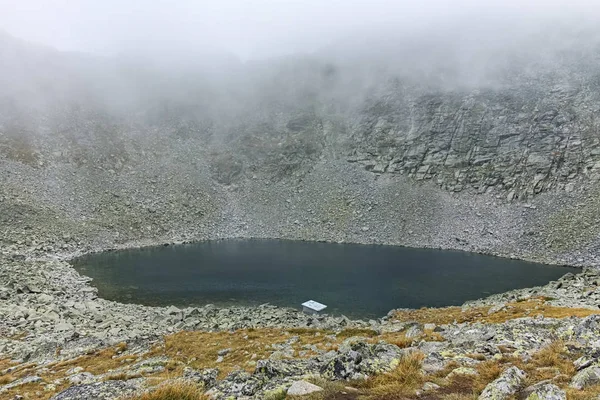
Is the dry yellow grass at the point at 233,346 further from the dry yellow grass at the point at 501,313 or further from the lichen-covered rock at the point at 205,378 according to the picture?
the dry yellow grass at the point at 501,313

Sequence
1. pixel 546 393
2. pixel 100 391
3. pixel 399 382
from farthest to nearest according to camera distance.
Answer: pixel 100 391 < pixel 399 382 < pixel 546 393

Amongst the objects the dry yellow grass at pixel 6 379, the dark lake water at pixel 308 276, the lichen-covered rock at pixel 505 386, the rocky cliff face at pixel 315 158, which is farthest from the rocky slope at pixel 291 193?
the dark lake water at pixel 308 276

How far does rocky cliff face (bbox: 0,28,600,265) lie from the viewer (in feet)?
230

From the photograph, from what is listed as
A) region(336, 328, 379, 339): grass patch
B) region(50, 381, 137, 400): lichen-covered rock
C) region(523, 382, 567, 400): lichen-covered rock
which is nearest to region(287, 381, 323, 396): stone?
region(523, 382, 567, 400): lichen-covered rock

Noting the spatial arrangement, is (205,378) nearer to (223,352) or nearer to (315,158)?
(223,352)

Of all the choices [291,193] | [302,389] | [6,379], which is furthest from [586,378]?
[291,193]

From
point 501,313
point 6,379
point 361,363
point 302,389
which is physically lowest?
point 501,313

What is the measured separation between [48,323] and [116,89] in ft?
347

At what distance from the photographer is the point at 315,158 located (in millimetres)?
102188

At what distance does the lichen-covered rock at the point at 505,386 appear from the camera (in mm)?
7499

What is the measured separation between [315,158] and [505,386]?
95.7 metres

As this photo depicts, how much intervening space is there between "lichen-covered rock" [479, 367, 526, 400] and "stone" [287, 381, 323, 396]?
11.8ft

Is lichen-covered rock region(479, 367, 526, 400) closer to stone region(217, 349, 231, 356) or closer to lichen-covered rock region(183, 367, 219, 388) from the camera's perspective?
lichen-covered rock region(183, 367, 219, 388)

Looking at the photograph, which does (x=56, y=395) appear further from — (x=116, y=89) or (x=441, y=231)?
(x=116, y=89)
